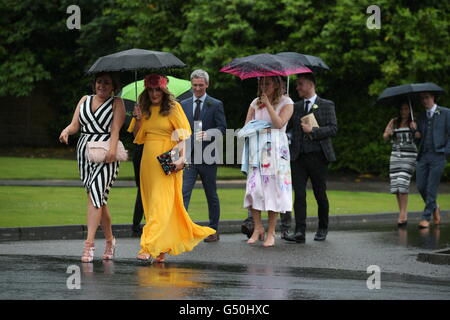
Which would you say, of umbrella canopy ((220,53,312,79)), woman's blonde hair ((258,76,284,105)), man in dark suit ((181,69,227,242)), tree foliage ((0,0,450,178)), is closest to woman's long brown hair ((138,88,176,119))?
umbrella canopy ((220,53,312,79))

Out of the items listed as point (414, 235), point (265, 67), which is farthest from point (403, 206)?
point (265, 67)

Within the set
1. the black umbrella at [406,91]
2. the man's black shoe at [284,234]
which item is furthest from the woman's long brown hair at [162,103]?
the black umbrella at [406,91]

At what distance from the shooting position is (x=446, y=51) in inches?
981

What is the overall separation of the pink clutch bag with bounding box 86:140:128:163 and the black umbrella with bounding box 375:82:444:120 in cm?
638

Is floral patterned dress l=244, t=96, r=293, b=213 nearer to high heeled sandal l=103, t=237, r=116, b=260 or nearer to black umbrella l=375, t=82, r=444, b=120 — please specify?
high heeled sandal l=103, t=237, r=116, b=260

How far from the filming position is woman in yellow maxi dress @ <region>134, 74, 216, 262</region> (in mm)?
10188

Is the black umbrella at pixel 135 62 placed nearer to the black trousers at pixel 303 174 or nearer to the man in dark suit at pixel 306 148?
the man in dark suit at pixel 306 148

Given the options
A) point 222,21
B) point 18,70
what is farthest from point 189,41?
point 18,70

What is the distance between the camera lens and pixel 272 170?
40.2 ft

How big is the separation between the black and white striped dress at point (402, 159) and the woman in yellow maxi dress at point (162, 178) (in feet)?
19.7

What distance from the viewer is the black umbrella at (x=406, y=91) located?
50.1 ft

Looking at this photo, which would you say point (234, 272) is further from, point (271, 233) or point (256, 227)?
point (256, 227)

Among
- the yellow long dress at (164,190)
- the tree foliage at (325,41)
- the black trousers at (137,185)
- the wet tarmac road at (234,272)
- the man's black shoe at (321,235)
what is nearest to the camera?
the wet tarmac road at (234,272)

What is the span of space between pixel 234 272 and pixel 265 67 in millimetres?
3103
